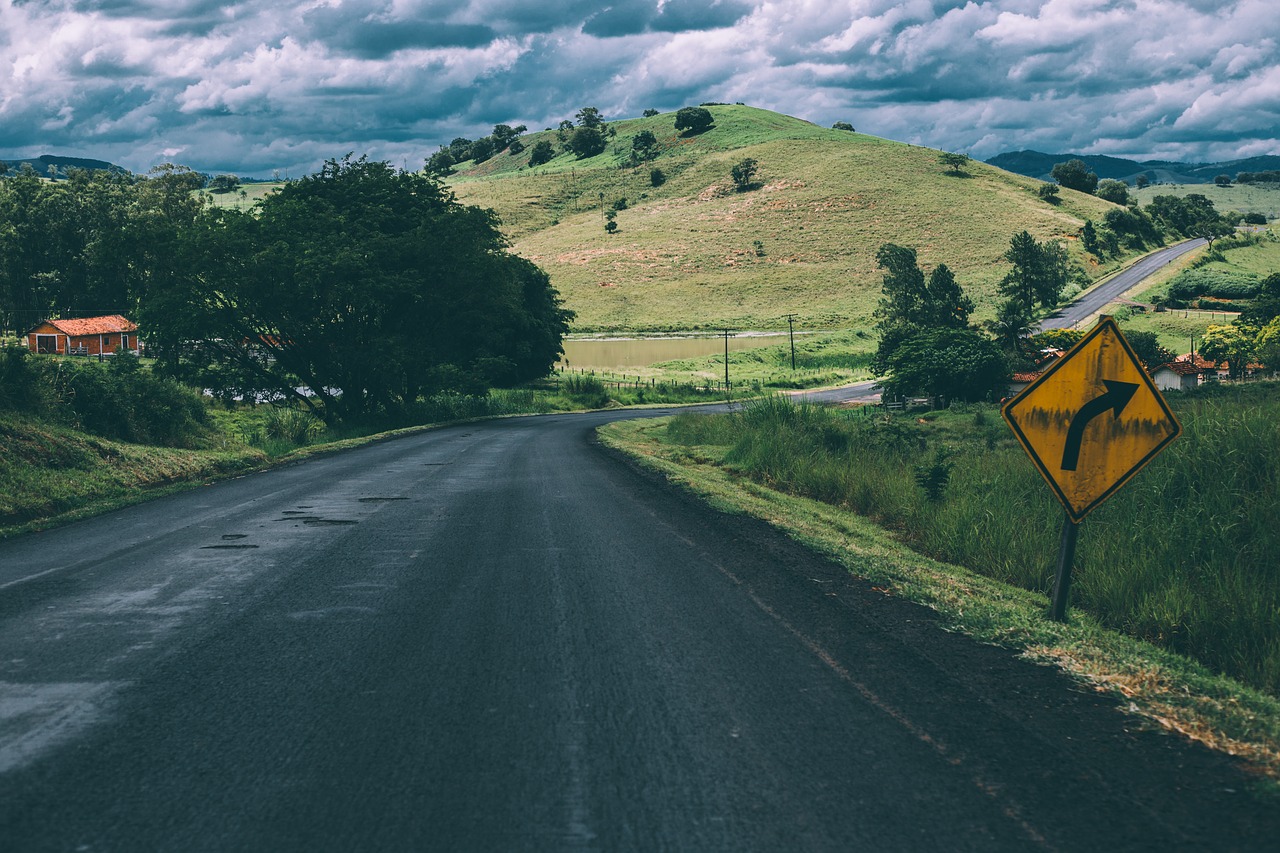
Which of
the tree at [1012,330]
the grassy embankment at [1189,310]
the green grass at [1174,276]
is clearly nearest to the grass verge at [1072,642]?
the tree at [1012,330]

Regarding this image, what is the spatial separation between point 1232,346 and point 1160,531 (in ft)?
188

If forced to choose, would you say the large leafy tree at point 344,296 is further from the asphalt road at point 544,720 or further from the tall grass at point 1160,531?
the asphalt road at point 544,720

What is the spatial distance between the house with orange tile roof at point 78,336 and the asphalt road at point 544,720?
75298mm

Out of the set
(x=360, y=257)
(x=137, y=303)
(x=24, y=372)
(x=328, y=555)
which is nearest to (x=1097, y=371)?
(x=328, y=555)

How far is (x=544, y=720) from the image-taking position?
16.5ft

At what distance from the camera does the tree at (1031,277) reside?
8619cm

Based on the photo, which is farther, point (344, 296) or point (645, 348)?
point (645, 348)

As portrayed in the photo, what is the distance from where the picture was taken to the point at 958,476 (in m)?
13.1

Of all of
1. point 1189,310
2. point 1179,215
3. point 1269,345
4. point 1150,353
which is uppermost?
point 1179,215

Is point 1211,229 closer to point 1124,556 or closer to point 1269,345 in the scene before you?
point 1269,345

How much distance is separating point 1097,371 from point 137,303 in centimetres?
3545

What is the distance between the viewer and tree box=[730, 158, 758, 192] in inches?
5651

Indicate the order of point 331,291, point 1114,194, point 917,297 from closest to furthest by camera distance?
point 331,291 < point 917,297 < point 1114,194

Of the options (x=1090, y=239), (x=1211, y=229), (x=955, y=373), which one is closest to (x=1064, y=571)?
(x=955, y=373)
